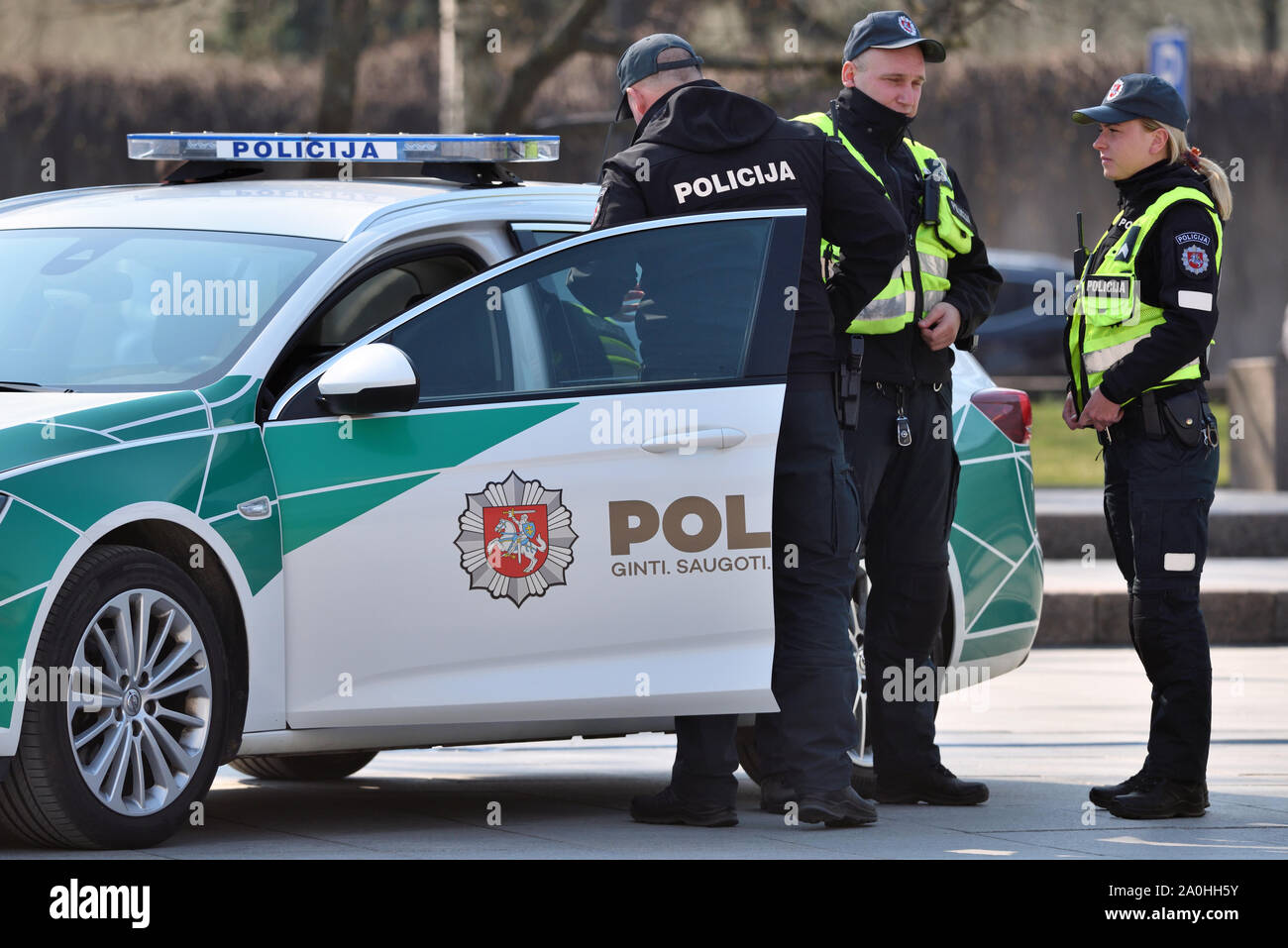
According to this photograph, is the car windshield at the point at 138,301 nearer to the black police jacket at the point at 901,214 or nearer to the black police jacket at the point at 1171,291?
the black police jacket at the point at 901,214

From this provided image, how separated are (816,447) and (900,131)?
1.09 m

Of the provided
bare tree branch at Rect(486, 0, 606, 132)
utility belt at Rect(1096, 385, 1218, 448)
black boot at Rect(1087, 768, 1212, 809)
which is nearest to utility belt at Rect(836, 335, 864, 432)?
utility belt at Rect(1096, 385, 1218, 448)

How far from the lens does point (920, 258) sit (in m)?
6.49

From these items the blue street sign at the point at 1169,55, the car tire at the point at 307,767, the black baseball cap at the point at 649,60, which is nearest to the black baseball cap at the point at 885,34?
the black baseball cap at the point at 649,60

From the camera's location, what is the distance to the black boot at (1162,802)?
6363 mm

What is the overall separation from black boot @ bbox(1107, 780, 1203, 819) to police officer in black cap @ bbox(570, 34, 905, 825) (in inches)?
31.4

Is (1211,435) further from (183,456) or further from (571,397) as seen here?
(183,456)

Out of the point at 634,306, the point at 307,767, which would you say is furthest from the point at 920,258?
the point at 307,767

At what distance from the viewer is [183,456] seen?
5.45 meters

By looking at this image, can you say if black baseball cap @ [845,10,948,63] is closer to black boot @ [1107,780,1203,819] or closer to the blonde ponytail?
the blonde ponytail

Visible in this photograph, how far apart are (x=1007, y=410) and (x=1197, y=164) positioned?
1.12 m

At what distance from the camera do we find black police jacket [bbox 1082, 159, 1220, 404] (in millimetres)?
6336

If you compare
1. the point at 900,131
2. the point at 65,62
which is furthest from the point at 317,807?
the point at 65,62

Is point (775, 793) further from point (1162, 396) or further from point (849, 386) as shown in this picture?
point (1162, 396)
